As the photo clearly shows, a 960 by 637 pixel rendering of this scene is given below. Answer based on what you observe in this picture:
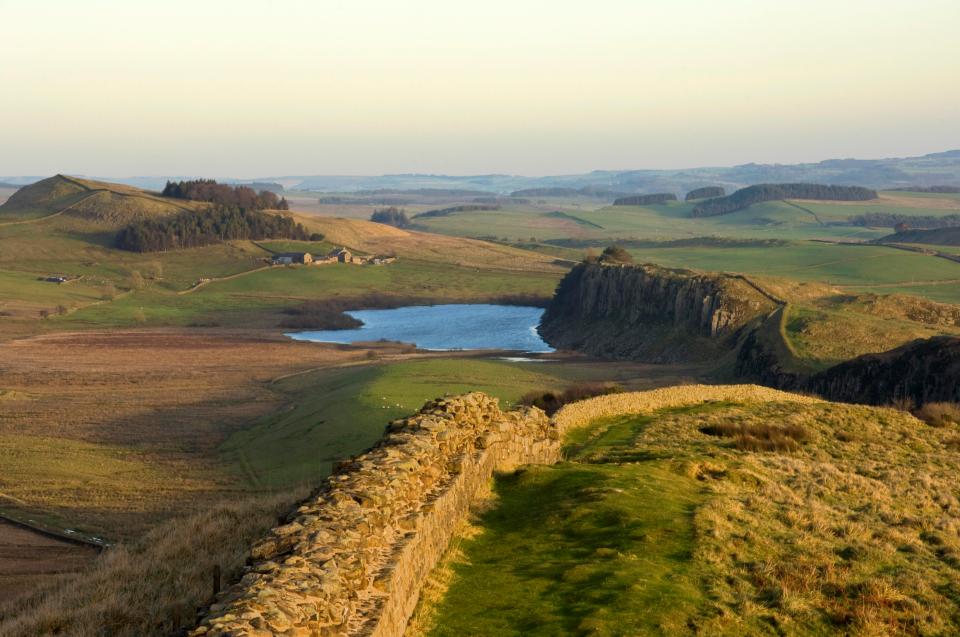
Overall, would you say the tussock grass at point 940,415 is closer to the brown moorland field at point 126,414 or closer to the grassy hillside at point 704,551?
the grassy hillside at point 704,551

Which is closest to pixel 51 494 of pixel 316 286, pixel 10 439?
pixel 10 439

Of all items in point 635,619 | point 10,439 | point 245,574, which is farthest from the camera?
point 10,439

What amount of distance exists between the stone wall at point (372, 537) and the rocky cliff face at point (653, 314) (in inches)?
3572

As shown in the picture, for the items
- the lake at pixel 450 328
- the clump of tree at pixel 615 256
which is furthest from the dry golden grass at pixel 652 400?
the clump of tree at pixel 615 256

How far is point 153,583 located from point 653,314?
109 meters

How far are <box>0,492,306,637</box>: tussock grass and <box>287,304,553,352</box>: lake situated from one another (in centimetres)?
10323

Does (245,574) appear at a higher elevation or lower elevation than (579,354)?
higher

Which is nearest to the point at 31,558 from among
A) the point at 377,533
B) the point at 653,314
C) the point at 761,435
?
the point at 377,533

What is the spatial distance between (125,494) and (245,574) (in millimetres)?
39394

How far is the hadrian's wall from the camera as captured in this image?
48.4 feet

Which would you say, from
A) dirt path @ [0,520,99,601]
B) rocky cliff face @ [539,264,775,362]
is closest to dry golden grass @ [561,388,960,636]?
dirt path @ [0,520,99,601]

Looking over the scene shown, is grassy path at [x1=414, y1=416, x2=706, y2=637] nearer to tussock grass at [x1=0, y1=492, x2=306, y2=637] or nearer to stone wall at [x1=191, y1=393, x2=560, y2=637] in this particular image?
stone wall at [x1=191, y1=393, x2=560, y2=637]

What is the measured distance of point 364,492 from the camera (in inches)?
780

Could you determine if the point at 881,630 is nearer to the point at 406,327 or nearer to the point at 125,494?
the point at 125,494
